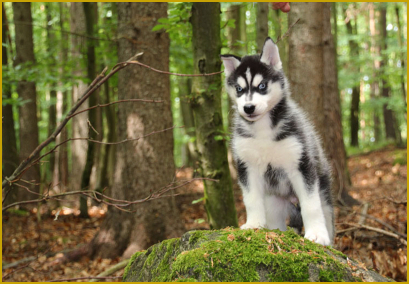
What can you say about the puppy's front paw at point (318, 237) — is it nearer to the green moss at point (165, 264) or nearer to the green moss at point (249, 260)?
the green moss at point (249, 260)

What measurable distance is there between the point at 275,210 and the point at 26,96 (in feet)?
31.4

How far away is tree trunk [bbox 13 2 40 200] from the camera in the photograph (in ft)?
37.4

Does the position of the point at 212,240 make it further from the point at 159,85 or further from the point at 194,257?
the point at 159,85

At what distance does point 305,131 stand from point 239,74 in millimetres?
1013

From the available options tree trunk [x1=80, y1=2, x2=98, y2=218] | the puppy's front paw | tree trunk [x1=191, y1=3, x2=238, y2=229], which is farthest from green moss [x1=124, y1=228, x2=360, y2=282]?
tree trunk [x1=80, y1=2, x2=98, y2=218]

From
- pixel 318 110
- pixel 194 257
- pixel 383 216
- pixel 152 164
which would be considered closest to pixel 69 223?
pixel 152 164

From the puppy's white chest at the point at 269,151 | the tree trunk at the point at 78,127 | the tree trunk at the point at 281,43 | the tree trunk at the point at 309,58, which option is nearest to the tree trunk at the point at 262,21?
the tree trunk at the point at 281,43

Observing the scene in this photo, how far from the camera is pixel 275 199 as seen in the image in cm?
427

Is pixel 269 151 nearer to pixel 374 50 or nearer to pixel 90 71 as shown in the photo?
pixel 90 71

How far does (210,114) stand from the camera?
567cm

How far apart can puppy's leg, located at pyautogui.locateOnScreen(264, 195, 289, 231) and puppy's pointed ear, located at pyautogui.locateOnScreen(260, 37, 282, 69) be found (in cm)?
143

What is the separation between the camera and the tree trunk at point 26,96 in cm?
1141

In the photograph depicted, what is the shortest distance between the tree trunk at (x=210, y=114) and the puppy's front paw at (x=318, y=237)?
87.5 inches

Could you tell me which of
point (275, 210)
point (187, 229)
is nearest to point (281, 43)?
point (187, 229)
